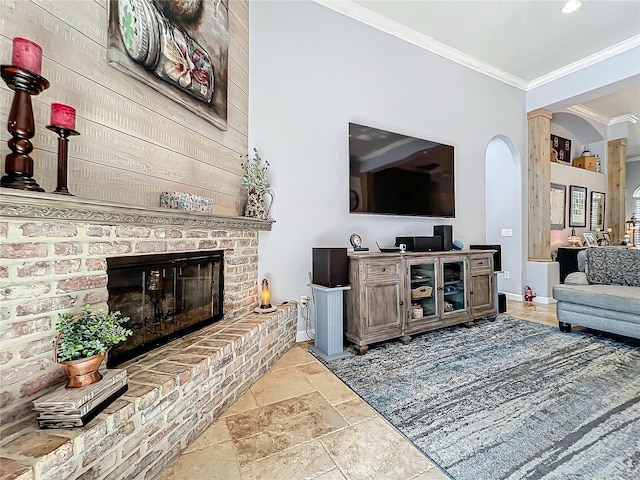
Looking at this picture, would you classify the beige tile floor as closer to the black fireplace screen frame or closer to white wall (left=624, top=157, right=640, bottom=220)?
the black fireplace screen frame

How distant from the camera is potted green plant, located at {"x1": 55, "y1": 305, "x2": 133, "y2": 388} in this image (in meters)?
1.01

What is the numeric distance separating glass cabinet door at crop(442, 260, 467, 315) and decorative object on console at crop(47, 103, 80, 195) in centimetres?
301

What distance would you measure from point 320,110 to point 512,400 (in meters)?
2.70

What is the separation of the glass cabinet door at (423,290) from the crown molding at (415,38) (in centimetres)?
259

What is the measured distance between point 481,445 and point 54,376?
5.89 feet

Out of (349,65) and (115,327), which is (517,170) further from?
(115,327)

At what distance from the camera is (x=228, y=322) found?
211cm

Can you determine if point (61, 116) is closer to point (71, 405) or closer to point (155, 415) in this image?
point (71, 405)

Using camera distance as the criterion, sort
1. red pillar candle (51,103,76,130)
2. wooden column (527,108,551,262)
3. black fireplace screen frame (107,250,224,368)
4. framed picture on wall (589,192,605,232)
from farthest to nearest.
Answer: framed picture on wall (589,192,605,232)
wooden column (527,108,551,262)
black fireplace screen frame (107,250,224,368)
red pillar candle (51,103,76,130)

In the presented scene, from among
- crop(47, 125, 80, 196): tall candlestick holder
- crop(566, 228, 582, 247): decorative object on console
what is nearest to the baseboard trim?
crop(47, 125, 80, 196): tall candlestick holder

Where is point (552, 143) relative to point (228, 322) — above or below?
above

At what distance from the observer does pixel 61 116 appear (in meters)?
1.10

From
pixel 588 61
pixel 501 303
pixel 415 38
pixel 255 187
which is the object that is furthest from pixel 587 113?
pixel 255 187

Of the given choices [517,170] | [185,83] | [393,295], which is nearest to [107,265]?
[185,83]
